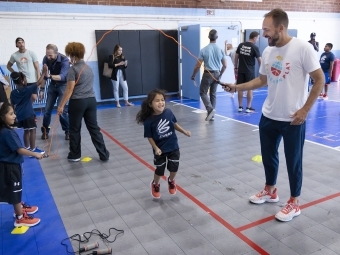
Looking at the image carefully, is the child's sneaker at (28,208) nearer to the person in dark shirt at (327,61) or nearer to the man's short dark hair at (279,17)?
the man's short dark hair at (279,17)

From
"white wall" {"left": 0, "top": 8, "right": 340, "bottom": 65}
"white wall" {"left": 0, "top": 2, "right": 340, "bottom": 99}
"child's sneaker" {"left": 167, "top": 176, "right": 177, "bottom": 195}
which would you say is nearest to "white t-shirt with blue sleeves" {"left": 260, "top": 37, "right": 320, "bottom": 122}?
"child's sneaker" {"left": 167, "top": 176, "right": 177, "bottom": 195}

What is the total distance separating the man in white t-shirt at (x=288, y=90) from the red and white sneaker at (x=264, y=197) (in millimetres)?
285

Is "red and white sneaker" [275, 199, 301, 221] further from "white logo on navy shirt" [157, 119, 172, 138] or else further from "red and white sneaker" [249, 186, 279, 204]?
"white logo on navy shirt" [157, 119, 172, 138]

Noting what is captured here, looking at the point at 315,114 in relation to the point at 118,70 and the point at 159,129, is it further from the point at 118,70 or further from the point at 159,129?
the point at 159,129

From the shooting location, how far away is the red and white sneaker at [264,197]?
3.18 m

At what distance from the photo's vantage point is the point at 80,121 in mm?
4383

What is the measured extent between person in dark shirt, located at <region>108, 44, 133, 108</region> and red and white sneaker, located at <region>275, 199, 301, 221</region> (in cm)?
635

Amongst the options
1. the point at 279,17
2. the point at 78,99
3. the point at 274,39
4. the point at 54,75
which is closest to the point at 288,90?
the point at 274,39

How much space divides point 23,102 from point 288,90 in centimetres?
341

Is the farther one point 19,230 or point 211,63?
point 211,63

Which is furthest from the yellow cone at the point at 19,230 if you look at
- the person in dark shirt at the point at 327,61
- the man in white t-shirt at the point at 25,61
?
the person in dark shirt at the point at 327,61

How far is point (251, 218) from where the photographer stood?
115 inches

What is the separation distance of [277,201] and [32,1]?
7.34 m

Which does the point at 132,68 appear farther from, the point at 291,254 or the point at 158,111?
the point at 291,254
